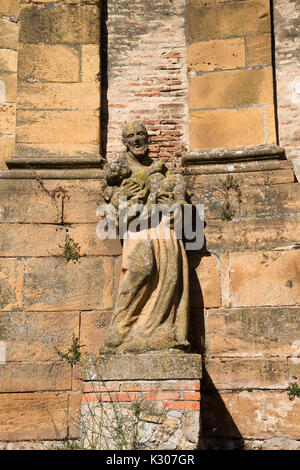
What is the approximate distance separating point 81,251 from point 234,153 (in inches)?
72.0

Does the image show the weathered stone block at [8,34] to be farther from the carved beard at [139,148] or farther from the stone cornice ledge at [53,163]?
the carved beard at [139,148]

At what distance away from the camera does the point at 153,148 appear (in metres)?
8.09

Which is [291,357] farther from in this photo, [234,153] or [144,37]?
[144,37]

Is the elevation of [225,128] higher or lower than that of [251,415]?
higher

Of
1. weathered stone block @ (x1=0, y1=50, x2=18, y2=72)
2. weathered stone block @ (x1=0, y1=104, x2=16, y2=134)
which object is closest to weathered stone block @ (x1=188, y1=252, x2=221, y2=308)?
weathered stone block @ (x1=0, y1=104, x2=16, y2=134)

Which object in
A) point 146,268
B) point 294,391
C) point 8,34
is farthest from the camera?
point 8,34

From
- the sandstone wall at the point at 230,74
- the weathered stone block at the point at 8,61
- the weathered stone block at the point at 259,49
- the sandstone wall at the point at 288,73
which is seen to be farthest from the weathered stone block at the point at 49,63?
the sandstone wall at the point at 288,73

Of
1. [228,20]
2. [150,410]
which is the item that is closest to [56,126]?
[228,20]

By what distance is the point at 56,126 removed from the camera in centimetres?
795

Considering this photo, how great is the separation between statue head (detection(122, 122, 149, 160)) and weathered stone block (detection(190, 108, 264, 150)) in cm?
89

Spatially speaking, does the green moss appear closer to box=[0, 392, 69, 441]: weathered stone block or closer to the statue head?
the statue head

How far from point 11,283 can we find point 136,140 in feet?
5.88

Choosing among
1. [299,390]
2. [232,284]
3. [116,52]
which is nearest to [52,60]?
[116,52]

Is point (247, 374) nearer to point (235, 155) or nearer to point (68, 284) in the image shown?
point (68, 284)
